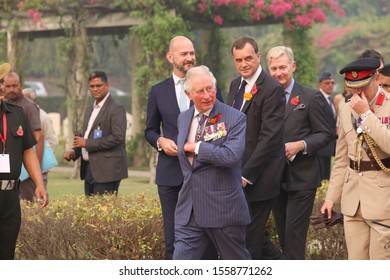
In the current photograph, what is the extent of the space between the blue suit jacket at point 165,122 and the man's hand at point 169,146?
392 mm

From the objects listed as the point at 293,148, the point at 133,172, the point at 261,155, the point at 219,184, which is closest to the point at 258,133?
the point at 261,155

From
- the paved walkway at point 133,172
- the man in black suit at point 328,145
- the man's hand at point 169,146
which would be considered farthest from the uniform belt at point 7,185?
the paved walkway at point 133,172

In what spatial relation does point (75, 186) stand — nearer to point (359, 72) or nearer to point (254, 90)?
point (254, 90)

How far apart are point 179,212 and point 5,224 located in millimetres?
1249

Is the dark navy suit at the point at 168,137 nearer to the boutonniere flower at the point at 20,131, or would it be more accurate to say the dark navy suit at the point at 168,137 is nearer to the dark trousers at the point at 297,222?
the dark trousers at the point at 297,222

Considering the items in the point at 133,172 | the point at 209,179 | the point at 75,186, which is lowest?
the point at 133,172

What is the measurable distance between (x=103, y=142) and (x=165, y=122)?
7.76 feet

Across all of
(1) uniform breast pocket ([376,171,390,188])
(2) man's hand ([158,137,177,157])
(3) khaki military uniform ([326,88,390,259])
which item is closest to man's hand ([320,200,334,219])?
(3) khaki military uniform ([326,88,390,259])

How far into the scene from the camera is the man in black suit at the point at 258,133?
25.3 feet

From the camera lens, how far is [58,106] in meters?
43.1

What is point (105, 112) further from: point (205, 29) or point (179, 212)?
point (205, 29)

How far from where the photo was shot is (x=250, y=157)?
25.3 ft

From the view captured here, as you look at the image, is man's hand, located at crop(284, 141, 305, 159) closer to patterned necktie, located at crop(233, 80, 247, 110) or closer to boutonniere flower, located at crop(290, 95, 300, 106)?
boutonniere flower, located at crop(290, 95, 300, 106)

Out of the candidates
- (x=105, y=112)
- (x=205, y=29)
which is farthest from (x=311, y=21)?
(x=105, y=112)
